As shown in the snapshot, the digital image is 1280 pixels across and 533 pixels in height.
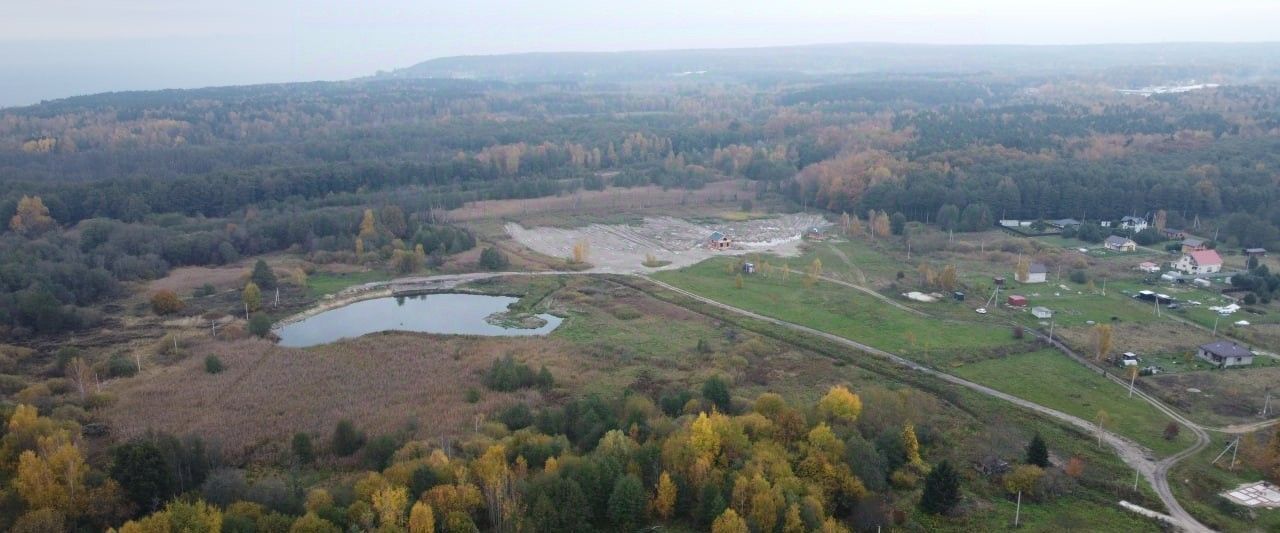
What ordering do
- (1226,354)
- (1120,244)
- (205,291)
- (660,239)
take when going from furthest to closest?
1. (660,239)
2. (1120,244)
3. (205,291)
4. (1226,354)

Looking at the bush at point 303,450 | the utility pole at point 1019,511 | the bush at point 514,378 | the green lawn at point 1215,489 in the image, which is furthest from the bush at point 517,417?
the green lawn at point 1215,489

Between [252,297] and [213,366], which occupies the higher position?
[252,297]

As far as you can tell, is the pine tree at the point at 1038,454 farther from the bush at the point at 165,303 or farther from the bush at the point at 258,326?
the bush at the point at 165,303

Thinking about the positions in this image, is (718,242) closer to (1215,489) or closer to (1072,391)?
(1072,391)

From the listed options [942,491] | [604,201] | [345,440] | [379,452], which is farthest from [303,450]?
[604,201]

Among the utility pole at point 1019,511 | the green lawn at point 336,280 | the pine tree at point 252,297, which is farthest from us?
the green lawn at point 336,280

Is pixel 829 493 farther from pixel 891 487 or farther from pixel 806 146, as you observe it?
pixel 806 146

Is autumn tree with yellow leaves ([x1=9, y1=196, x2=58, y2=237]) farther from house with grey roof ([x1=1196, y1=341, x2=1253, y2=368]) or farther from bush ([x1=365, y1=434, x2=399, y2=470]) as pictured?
house with grey roof ([x1=1196, y1=341, x2=1253, y2=368])

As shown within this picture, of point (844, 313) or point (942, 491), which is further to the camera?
point (844, 313)
